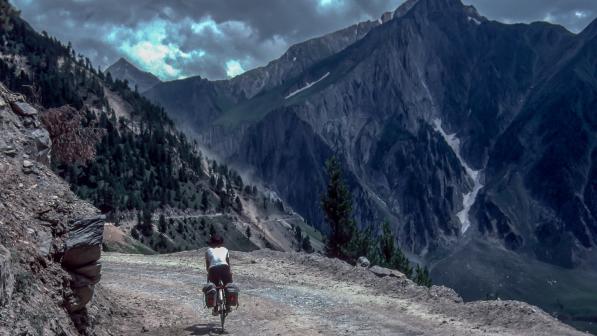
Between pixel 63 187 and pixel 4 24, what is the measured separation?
118ft

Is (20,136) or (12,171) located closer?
(12,171)

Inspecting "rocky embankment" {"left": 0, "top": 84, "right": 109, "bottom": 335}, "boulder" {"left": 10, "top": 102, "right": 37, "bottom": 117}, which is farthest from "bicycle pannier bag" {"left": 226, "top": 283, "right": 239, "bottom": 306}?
"boulder" {"left": 10, "top": 102, "right": 37, "bottom": 117}

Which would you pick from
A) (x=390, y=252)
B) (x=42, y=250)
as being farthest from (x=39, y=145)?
(x=390, y=252)

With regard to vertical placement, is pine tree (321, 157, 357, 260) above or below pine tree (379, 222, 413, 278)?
above

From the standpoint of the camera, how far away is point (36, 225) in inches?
543

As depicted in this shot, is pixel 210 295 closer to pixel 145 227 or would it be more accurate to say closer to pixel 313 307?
pixel 313 307

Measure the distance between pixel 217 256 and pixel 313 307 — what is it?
4.84 metres

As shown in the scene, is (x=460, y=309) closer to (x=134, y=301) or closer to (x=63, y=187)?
(x=134, y=301)

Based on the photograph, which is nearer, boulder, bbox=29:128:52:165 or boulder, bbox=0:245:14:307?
boulder, bbox=0:245:14:307

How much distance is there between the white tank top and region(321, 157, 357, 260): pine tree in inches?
1936

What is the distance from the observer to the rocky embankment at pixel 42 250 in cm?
1103

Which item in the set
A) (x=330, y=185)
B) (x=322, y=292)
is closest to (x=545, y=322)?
(x=322, y=292)

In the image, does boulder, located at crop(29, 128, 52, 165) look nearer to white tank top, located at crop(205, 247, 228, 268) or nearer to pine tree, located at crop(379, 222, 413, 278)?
white tank top, located at crop(205, 247, 228, 268)

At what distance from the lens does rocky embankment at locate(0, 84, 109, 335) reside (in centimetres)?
1103
